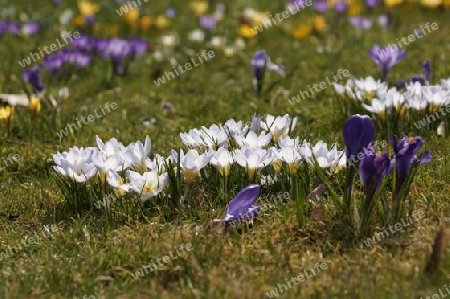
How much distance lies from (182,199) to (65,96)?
2.61 metres

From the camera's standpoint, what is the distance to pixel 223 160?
10.7 ft

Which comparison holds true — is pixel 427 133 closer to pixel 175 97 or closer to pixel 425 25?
pixel 175 97

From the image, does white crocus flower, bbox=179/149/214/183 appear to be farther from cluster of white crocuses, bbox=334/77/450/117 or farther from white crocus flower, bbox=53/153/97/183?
cluster of white crocuses, bbox=334/77/450/117

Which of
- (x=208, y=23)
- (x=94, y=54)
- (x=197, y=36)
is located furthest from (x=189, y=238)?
(x=208, y=23)

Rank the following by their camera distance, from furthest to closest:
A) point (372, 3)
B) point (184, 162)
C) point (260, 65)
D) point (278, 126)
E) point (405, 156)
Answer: point (372, 3) < point (260, 65) < point (278, 126) < point (184, 162) < point (405, 156)

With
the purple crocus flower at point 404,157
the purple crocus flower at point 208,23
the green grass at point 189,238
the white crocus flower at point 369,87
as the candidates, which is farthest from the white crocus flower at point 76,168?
the purple crocus flower at point 208,23

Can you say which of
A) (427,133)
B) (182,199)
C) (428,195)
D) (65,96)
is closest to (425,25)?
(427,133)

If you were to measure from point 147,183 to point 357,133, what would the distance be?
3.42ft

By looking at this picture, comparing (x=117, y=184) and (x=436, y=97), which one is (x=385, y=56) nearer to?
(x=436, y=97)

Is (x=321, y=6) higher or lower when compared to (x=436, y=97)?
higher

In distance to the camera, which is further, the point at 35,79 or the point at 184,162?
the point at 35,79

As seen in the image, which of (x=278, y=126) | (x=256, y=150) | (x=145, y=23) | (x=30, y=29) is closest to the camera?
(x=256, y=150)

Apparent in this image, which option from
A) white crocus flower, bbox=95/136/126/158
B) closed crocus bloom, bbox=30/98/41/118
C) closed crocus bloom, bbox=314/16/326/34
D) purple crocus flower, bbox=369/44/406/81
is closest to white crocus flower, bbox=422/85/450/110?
purple crocus flower, bbox=369/44/406/81

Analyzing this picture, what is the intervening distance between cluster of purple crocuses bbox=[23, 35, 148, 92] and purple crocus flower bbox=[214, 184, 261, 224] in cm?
325
